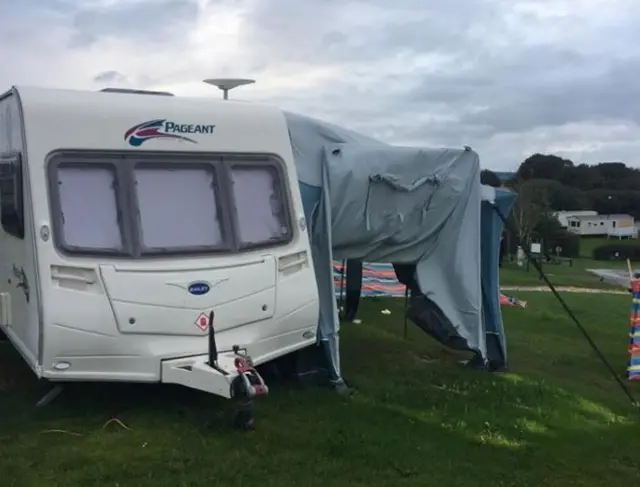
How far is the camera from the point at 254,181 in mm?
7723

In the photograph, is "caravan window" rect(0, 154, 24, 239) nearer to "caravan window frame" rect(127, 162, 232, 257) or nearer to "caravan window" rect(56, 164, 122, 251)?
"caravan window" rect(56, 164, 122, 251)

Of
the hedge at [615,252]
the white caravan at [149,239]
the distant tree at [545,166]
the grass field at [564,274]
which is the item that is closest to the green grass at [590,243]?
the grass field at [564,274]

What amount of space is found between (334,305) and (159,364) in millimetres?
2130

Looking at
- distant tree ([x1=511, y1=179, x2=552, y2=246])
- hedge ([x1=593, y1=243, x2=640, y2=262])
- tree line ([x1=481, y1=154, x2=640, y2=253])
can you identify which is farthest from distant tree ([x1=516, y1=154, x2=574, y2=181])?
hedge ([x1=593, y1=243, x2=640, y2=262])

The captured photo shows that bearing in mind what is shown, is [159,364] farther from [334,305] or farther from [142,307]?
[334,305]

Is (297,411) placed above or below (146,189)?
below

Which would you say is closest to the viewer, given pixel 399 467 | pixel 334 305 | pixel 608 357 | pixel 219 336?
pixel 399 467

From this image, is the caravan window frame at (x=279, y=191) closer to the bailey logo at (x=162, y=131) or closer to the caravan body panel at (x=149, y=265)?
the caravan body panel at (x=149, y=265)

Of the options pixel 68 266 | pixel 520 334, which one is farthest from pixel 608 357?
pixel 68 266

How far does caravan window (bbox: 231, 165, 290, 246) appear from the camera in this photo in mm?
7547

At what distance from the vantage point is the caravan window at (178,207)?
279 inches

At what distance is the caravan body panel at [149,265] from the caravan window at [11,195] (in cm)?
27

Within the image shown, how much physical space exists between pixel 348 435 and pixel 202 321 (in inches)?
57.0

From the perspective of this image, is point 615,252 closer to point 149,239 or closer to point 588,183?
point 588,183
